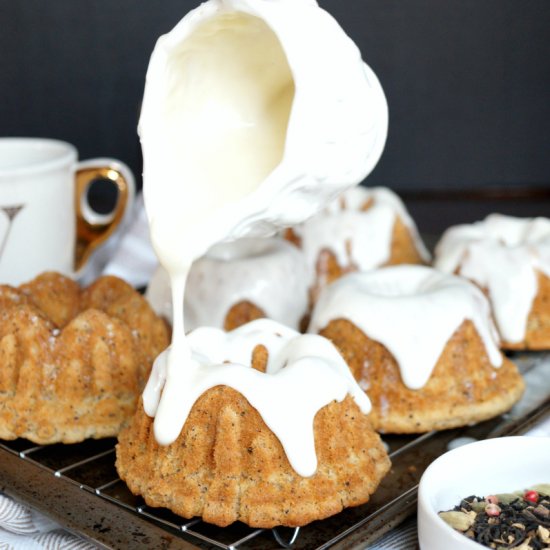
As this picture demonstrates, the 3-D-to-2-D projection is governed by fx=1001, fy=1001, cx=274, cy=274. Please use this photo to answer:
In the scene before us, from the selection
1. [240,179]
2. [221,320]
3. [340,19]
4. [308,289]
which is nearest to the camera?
[240,179]

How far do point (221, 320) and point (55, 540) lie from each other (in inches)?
27.8

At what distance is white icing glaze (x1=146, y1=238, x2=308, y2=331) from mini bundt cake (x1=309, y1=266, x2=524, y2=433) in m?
0.21

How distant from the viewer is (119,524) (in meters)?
1.44

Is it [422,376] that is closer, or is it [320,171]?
[320,171]

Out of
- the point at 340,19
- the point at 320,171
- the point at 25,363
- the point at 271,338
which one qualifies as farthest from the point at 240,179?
the point at 340,19

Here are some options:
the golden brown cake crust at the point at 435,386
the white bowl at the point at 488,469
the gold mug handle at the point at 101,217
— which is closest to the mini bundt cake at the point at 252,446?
the white bowl at the point at 488,469

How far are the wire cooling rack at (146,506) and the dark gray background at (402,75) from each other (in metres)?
2.22

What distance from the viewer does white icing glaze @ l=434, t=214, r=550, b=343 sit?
2.19 metres

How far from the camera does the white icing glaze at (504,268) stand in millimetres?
2188

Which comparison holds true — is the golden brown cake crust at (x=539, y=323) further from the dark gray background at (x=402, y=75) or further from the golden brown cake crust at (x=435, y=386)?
the dark gray background at (x=402, y=75)

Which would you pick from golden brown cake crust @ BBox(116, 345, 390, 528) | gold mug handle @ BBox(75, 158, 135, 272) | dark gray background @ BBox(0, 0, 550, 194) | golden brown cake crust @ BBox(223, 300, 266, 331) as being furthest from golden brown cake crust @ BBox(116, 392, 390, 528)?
dark gray background @ BBox(0, 0, 550, 194)

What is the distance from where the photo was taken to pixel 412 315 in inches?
72.2

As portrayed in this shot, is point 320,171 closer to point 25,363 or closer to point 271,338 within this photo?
point 271,338

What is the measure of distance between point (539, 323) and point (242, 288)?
0.67 m
